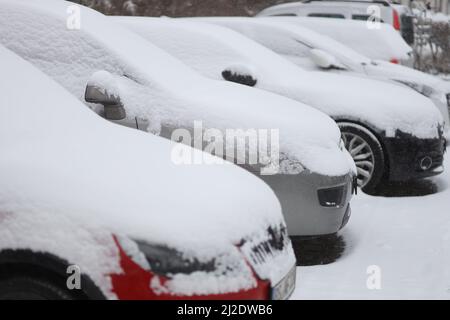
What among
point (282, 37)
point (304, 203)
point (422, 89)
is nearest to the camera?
point (304, 203)

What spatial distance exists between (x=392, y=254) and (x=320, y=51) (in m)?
3.69

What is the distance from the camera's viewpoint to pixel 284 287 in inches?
141

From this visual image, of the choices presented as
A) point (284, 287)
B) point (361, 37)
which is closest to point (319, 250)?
point (284, 287)

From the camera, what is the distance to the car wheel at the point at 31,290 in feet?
10.4

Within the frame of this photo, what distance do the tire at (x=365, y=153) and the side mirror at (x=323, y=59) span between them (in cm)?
167

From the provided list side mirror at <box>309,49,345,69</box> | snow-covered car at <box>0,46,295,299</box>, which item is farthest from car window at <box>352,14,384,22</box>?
snow-covered car at <box>0,46,295,299</box>

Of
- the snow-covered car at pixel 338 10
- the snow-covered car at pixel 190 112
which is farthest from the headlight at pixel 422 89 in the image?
the snow-covered car at pixel 338 10

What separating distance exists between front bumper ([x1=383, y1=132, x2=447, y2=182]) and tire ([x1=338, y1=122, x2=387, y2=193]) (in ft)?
0.29

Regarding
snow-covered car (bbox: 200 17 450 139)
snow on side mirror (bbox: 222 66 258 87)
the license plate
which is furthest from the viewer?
snow-covered car (bbox: 200 17 450 139)

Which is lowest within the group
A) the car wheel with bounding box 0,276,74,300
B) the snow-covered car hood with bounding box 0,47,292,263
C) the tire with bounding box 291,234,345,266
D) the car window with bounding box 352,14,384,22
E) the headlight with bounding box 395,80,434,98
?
the car window with bounding box 352,14,384,22

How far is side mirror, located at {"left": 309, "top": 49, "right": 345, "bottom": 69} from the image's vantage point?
343 inches

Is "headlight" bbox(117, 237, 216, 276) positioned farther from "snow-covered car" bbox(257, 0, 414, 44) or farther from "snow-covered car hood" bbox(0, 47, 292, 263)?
"snow-covered car" bbox(257, 0, 414, 44)

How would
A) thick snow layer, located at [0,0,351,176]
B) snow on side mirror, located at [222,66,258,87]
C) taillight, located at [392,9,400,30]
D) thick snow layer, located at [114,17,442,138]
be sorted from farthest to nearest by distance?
taillight, located at [392,9,400,30], thick snow layer, located at [114,17,442,138], snow on side mirror, located at [222,66,258,87], thick snow layer, located at [0,0,351,176]

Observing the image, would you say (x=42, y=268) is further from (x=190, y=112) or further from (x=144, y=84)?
(x=144, y=84)
